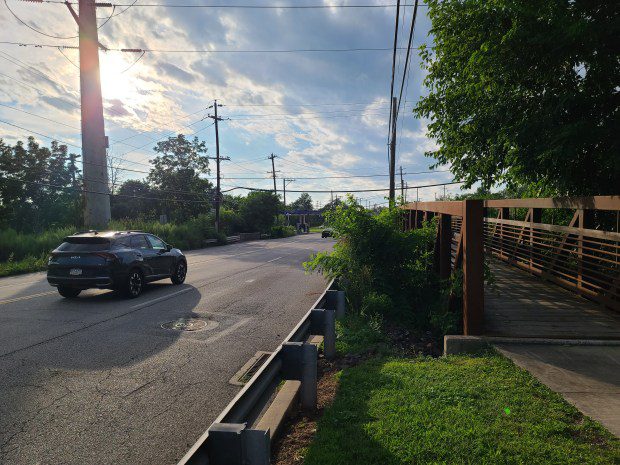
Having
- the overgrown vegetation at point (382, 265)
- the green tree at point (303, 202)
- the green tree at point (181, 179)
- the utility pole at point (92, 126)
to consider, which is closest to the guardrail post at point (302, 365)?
the overgrown vegetation at point (382, 265)

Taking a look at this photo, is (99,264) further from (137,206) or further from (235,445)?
(137,206)

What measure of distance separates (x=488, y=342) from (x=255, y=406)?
3.58 metres

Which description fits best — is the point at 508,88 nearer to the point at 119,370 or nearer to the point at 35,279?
the point at 119,370

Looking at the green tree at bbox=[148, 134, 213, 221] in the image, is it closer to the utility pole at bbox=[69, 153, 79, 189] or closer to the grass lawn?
the utility pole at bbox=[69, 153, 79, 189]

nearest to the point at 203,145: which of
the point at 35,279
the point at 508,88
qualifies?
the point at 35,279

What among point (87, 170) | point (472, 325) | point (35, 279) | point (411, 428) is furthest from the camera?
point (87, 170)

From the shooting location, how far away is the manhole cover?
7294mm

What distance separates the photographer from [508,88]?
7.75m

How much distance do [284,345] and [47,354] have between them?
13.3ft

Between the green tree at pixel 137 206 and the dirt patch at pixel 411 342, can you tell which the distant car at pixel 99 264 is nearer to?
the dirt patch at pixel 411 342

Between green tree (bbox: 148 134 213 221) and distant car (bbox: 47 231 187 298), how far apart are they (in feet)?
193

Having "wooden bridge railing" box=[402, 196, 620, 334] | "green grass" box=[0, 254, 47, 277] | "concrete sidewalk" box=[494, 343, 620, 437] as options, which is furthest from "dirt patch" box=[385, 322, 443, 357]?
"green grass" box=[0, 254, 47, 277]

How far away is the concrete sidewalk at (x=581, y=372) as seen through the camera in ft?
11.3

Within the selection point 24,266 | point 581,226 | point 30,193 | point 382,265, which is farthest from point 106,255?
point 30,193
